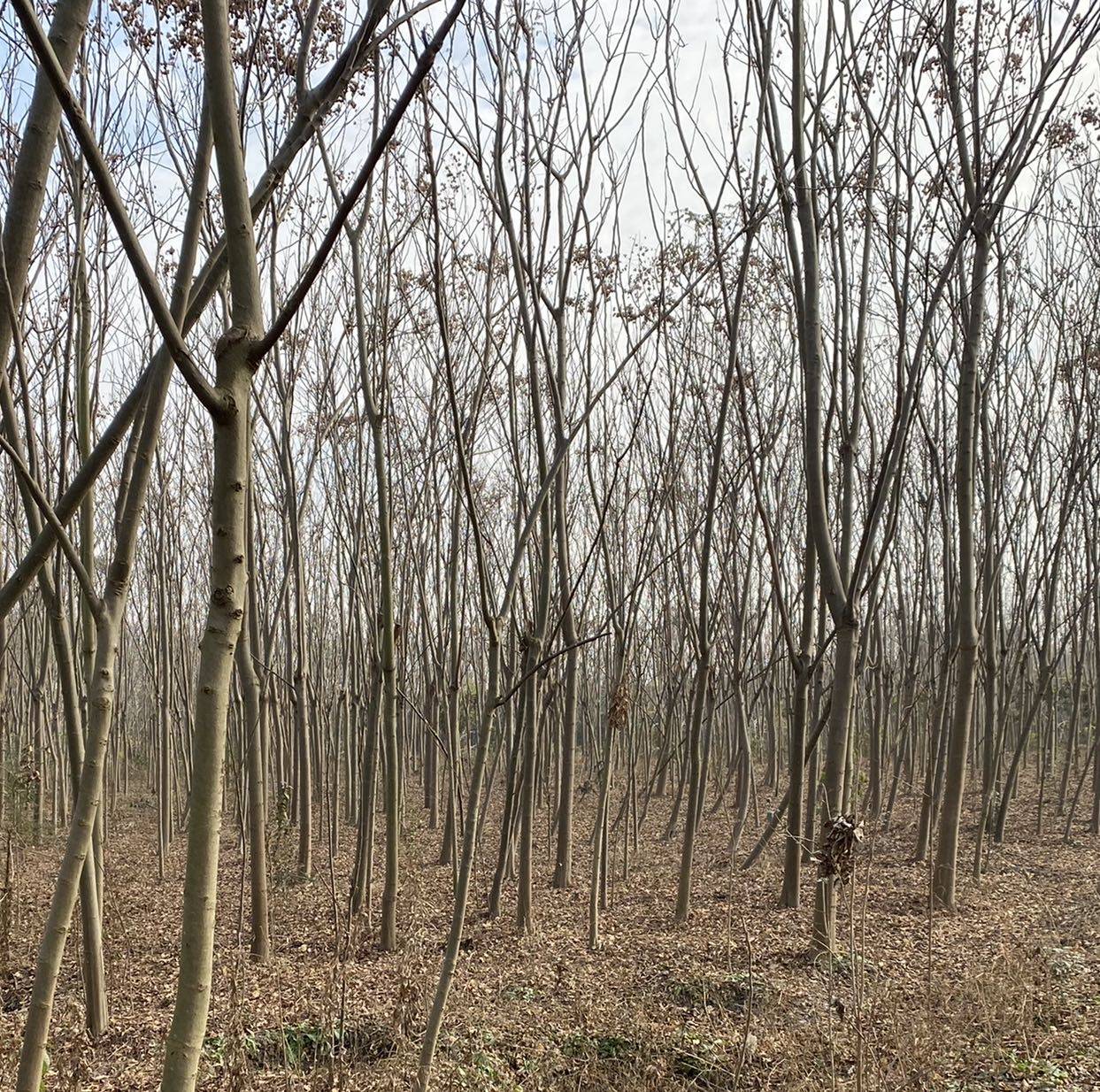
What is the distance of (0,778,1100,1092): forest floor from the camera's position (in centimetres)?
348

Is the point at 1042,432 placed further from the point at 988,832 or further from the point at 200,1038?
the point at 200,1038

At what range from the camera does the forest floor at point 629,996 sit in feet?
11.4

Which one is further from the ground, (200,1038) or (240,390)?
(240,390)

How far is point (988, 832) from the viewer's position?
9.32 meters

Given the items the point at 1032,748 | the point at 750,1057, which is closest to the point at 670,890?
the point at 750,1057

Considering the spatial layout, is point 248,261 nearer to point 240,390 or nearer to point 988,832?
point 240,390

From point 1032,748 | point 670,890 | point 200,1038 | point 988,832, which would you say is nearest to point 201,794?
point 200,1038

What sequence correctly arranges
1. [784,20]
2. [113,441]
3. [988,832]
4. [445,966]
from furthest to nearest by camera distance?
[988,832]
[784,20]
[445,966]
[113,441]

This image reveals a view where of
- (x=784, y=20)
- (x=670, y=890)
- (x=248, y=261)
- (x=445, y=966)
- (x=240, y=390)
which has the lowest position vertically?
(x=670, y=890)

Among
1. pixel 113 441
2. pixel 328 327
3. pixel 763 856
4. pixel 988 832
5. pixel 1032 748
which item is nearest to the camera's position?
pixel 113 441

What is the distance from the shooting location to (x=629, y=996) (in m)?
4.43

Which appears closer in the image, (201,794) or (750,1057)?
(201,794)

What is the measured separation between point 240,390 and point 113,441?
2.14ft

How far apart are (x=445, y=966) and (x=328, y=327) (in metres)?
5.49
